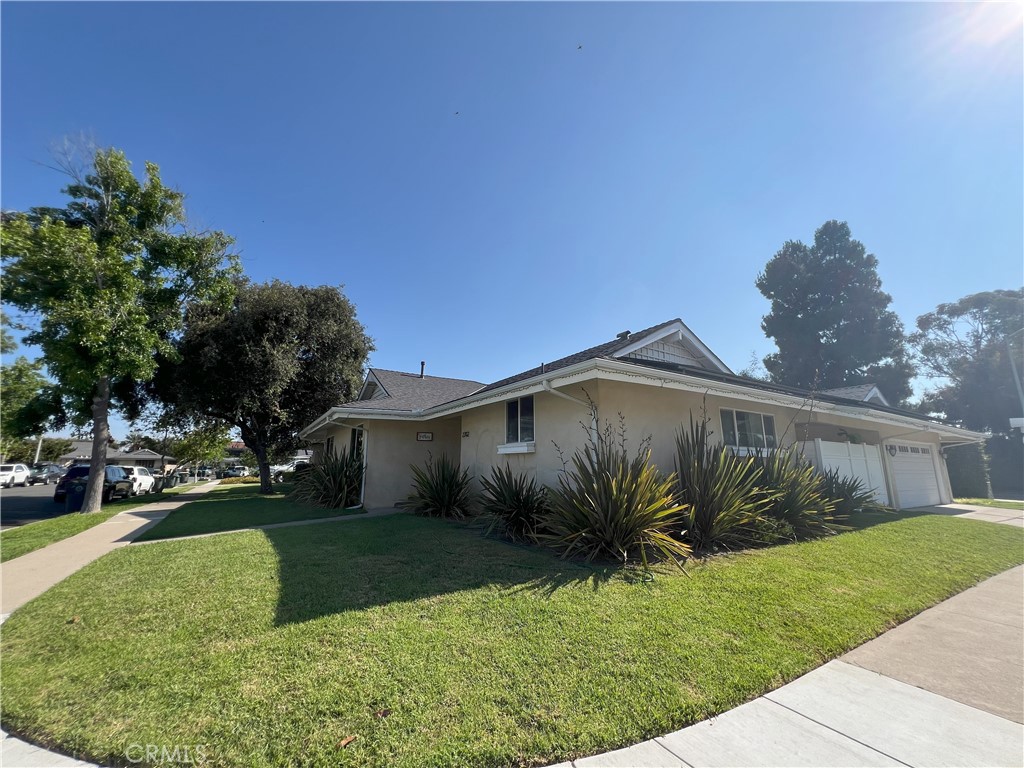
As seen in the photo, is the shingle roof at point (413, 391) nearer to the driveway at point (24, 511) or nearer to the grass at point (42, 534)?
the grass at point (42, 534)

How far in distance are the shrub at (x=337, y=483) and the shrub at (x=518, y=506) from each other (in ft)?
19.6

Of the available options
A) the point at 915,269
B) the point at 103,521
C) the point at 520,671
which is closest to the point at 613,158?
the point at 520,671

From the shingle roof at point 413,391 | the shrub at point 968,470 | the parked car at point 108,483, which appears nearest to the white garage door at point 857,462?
the shingle roof at point 413,391

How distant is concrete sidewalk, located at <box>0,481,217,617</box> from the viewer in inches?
198

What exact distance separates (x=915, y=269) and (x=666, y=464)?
15.4 meters

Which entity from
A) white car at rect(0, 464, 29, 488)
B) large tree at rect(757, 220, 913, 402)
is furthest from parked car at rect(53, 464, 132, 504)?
large tree at rect(757, 220, 913, 402)

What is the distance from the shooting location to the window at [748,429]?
9844 millimetres

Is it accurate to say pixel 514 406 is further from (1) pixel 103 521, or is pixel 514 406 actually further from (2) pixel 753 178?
(1) pixel 103 521

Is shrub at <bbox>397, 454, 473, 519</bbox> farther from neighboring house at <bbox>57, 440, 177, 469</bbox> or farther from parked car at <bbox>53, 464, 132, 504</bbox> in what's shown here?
neighboring house at <bbox>57, 440, 177, 469</bbox>

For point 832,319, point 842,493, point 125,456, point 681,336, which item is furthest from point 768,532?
point 125,456

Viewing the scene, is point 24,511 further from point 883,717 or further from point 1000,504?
point 1000,504

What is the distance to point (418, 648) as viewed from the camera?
3234mm

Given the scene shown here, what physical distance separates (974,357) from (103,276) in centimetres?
5234

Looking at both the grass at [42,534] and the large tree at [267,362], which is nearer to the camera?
the grass at [42,534]
